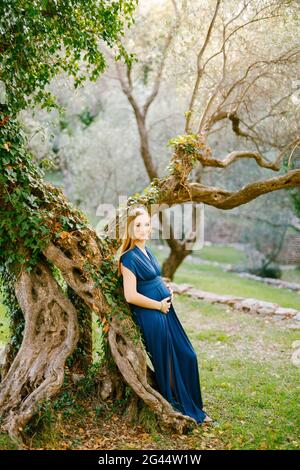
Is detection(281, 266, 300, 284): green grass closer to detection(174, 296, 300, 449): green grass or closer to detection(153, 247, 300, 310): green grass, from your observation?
detection(153, 247, 300, 310): green grass

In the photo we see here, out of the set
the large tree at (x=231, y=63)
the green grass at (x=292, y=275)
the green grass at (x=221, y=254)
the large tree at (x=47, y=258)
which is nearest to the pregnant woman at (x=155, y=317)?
the large tree at (x=47, y=258)

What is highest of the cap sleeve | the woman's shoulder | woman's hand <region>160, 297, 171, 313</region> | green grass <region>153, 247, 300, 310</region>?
the woman's shoulder

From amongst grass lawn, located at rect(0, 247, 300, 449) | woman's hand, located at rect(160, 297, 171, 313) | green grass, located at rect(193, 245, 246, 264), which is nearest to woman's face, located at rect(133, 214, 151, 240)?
woman's hand, located at rect(160, 297, 171, 313)

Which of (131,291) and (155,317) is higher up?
(131,291)

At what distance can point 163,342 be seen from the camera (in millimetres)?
5551

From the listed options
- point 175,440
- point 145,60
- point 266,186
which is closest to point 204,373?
point 175,440

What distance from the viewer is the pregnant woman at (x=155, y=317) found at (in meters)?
5.43

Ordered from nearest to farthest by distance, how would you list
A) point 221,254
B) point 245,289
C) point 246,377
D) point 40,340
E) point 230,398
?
point 40,340
point 230,398
point 246,377
point 245,289
point 221,254

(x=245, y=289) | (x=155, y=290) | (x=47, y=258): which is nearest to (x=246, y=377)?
(x=155, y=290)

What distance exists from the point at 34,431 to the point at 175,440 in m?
1.55

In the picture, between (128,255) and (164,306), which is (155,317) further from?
(128,255)

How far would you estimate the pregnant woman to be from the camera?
17.8ft

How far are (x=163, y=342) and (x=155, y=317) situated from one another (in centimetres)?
31

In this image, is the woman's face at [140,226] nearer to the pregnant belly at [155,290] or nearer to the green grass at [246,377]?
the pregnant belly at [155,290]
